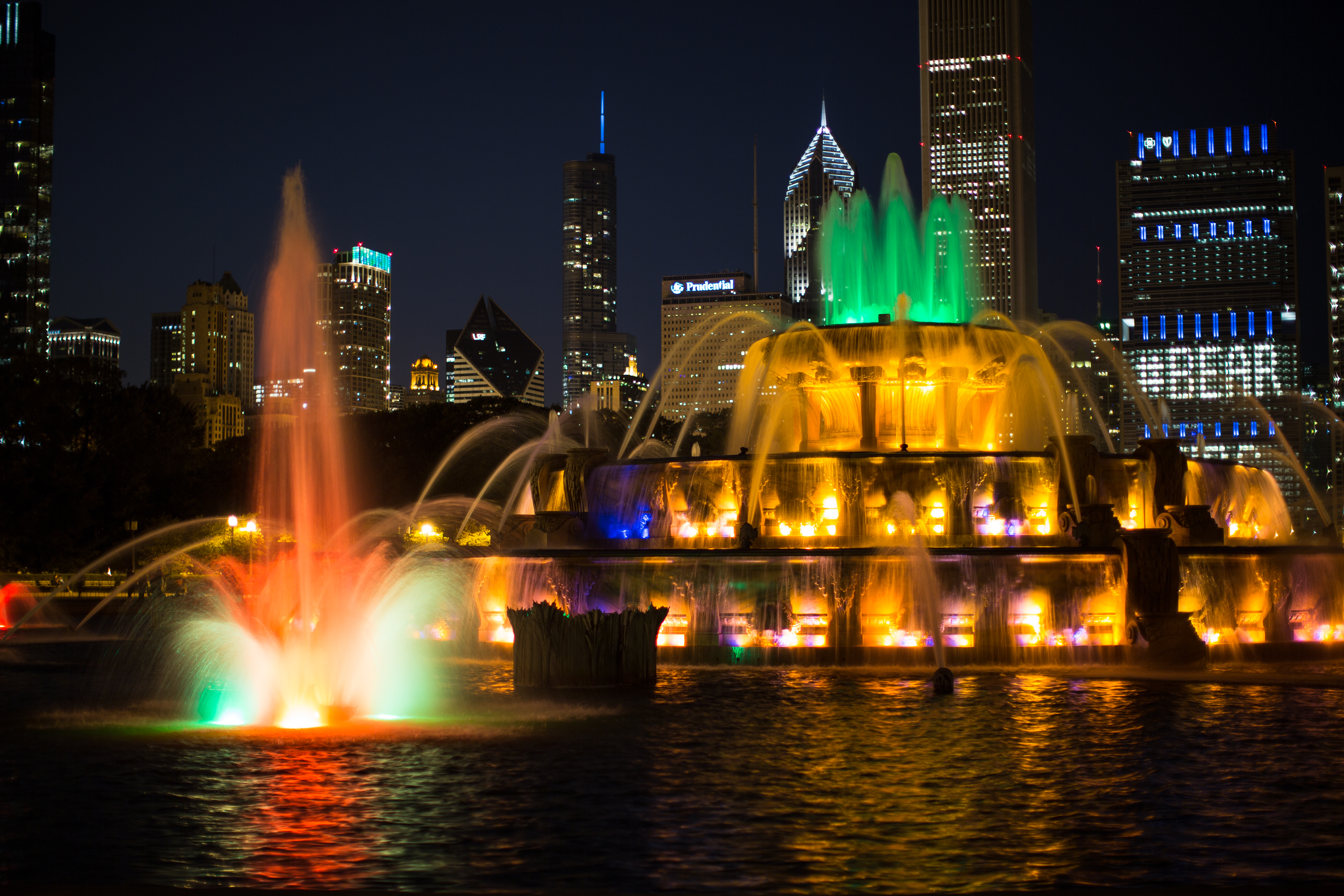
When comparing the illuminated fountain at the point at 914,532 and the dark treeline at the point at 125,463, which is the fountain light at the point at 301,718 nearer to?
the illuminated fountain at the point at 914,532

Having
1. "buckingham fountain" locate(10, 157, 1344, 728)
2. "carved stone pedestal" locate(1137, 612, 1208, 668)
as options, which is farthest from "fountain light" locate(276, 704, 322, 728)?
"carved stone pedestal" locate(1137, 612, 1208, 668)

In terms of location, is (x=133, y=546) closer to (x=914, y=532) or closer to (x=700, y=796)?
(x=914, y=532)

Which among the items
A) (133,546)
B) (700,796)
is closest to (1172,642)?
(700,796)

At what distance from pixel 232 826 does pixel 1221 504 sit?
85.5 feet

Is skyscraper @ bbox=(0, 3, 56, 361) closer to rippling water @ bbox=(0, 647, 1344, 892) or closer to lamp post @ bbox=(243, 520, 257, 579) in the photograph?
lamp post @ bbox=(243, 520, 257, 579)

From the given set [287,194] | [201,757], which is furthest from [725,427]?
[201,757]

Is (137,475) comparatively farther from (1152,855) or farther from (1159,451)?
(1152,855)

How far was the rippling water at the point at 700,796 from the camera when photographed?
945 centimetres

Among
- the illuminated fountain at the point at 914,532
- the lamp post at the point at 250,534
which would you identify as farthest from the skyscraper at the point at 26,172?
the illuminated fountain at the point at 914,532

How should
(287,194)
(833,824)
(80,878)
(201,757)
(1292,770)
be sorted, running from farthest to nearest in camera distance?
(287,194) → (201,757) → (1292,770) → (833,824) → (80,878)

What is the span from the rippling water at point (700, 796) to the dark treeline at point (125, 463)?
26.4 m

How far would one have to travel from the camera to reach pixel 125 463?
59719mm

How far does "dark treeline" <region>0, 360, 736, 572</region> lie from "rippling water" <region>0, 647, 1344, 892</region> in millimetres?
26376

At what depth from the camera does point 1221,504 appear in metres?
31.7
